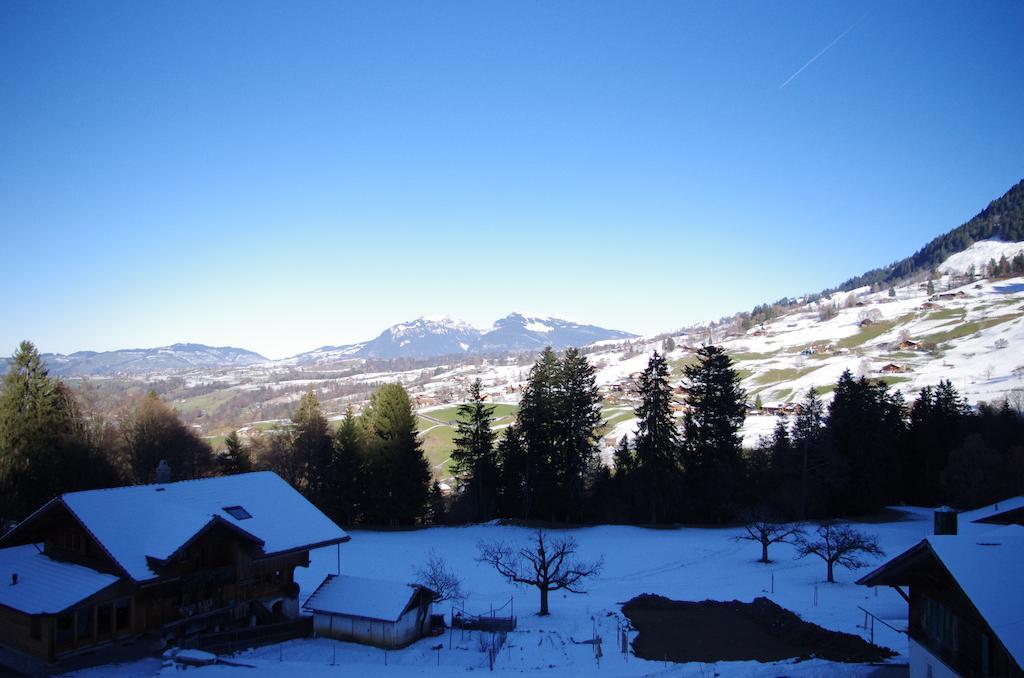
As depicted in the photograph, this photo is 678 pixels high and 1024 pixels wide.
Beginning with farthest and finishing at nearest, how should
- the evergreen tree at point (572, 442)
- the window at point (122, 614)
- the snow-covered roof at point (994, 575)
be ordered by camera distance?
the evergreen tree at point (572, 442) → the window at point (122, 614) → the snow-covered roof at point (994, 575)

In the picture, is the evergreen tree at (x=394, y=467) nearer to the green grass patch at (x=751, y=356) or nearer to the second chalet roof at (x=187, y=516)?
the second chalet roof at (x=187, y=516)

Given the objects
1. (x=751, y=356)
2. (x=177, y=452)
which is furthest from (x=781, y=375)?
(x=177, y=452)

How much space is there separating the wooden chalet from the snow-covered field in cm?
260

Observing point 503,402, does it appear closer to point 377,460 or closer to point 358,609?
point 377,460

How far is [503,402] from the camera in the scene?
169000mm

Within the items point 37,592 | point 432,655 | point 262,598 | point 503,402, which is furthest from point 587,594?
point 503,402

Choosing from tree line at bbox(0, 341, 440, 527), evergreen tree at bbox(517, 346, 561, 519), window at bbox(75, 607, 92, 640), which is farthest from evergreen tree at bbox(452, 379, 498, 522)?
window at bbox(75, 607, 92, 640)

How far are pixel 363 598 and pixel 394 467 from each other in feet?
75.0

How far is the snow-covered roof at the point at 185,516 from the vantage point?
21484 mm

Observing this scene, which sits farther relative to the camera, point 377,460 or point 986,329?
point 986,329

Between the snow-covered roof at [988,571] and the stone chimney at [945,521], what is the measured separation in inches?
87.2

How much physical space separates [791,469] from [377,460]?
30480 millimetres

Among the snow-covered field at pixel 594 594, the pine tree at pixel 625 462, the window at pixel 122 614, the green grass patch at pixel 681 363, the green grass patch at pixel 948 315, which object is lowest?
the snow-covered field at pixel 594 594

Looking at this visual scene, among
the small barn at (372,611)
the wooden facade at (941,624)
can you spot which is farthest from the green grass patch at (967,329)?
the small barn at (372,611)
